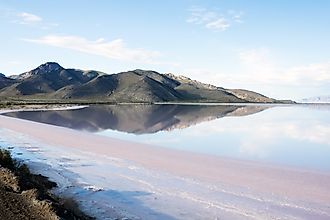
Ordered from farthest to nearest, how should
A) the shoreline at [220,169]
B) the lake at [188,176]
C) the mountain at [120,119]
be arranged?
1. the mountain at [120,119]
2. the shoreline at [220,169]
3. the lake at [188,176]

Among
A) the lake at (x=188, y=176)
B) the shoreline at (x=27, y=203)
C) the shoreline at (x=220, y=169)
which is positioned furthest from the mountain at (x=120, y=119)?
the shoreline at (x=27, y=203)

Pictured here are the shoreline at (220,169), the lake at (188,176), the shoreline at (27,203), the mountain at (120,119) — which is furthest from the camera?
the mountain at (120,119)

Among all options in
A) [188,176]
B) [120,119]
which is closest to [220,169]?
[188,176]

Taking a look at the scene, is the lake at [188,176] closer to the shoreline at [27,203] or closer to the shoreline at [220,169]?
the shoreline at [220,169]

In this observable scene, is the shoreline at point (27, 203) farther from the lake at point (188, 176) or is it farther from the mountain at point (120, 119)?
the mountain at point (120, 119)

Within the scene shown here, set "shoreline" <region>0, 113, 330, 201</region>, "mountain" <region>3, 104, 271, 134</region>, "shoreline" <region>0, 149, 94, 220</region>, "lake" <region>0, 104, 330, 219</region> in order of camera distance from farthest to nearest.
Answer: "mountain" <region>3, 104, 271, 134</region>
"shoreline" <region>0, 113, 330, 201</region>
"lake" <region>0, 104, 330, 219</region>
"shoreline" <region>0, 149, 94, 220</region>

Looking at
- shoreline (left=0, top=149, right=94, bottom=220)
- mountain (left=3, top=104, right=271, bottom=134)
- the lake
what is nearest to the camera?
shoreline (left=0, top=149, right=94, bottom=220)

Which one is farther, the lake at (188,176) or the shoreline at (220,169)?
the shoreline at (220,169)

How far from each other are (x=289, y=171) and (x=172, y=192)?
23.5 feet

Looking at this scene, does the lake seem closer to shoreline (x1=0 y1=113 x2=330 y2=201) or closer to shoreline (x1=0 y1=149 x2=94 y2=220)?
shoreline (x1=0 y1=113 x2=330 y2=201)

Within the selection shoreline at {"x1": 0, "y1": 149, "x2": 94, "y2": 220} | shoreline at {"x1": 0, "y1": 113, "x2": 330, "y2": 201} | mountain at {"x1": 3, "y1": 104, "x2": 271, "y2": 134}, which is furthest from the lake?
mountain at {"x1": 3, "y1": 104, "x2": 271, "y2": 134}

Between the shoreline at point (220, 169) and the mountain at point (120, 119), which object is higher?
the mountain at point (120, 119)

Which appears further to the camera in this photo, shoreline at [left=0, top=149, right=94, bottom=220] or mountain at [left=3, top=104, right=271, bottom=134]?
mountain at [left=3, top=104, right=271, bottom=134]

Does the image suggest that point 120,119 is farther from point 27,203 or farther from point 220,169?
point 27,203
